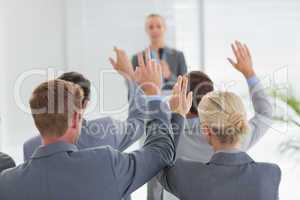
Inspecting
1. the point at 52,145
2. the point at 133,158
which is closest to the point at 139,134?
the point at 133,158

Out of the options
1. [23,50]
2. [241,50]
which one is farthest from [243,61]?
[23,50]

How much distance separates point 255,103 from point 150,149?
75cm

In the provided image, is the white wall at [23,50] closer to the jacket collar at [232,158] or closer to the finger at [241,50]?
the finger at [241,50]

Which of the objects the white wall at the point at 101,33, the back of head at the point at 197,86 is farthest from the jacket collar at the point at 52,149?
the white wall at the point at 101,33

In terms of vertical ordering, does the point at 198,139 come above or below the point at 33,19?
below

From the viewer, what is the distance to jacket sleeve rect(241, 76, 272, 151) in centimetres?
210

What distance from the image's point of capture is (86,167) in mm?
1503

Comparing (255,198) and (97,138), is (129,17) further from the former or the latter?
(255,198)

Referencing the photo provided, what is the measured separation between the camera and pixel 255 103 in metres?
2.13

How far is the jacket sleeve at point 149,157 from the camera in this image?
1.52m

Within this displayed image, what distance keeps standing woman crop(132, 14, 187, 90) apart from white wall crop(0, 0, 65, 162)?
901 mm

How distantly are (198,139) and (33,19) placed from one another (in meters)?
2.57

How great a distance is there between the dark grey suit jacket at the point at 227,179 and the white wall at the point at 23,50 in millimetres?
2659

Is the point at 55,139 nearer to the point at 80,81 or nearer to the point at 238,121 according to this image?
the point at 80,81
